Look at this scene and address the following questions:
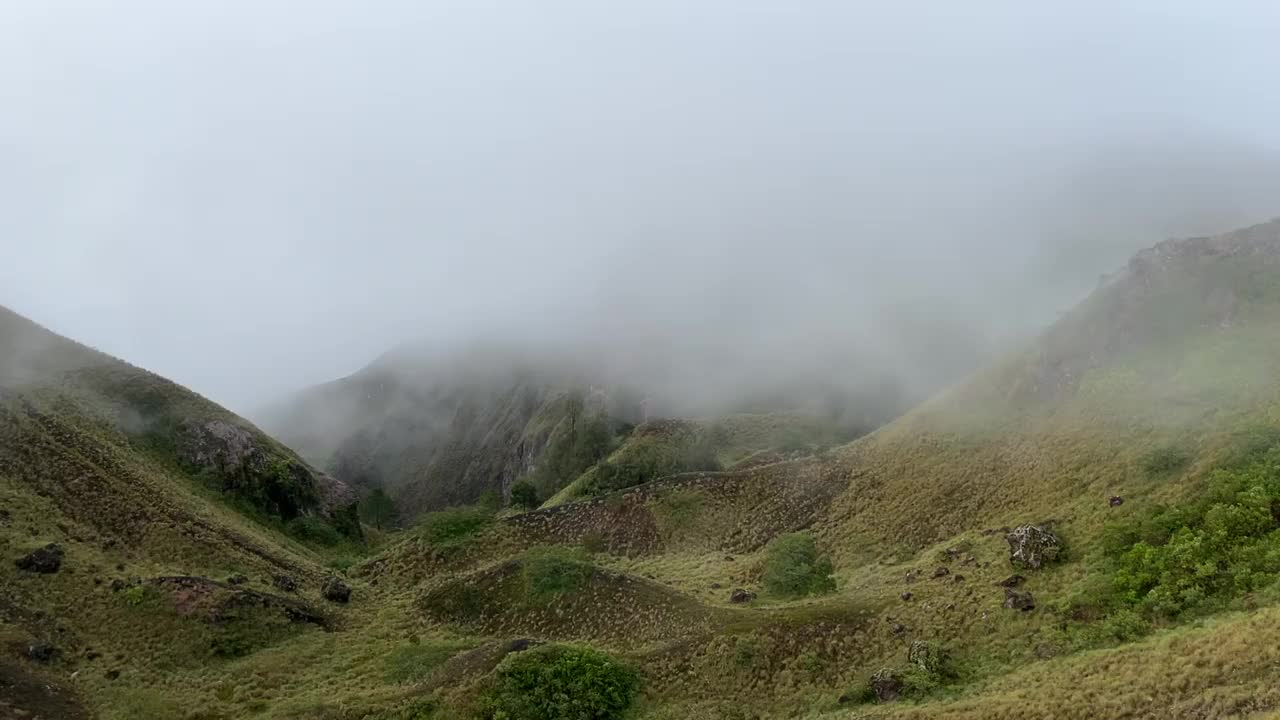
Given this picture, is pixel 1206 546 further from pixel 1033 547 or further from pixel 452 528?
pixel 452 528

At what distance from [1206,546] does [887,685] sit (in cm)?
1536

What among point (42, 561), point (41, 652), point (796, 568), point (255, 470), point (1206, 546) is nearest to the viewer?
point (1206, 546)

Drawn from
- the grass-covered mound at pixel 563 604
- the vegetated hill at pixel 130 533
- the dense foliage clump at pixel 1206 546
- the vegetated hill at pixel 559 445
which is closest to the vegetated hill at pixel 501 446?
the vegetated hill at pixel 559 445

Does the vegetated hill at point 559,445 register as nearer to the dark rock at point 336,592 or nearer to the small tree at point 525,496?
the small tree at point 525,496

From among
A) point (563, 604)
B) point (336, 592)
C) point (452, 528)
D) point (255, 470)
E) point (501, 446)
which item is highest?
point (255, 470)

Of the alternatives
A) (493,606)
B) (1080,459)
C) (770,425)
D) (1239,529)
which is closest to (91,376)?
(493,606)

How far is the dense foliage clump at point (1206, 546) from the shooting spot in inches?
1185

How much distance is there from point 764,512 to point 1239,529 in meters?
34.5

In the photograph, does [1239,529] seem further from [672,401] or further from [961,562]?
[672,401]

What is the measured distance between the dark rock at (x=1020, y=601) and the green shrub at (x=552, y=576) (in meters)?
25.7

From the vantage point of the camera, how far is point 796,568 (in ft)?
157

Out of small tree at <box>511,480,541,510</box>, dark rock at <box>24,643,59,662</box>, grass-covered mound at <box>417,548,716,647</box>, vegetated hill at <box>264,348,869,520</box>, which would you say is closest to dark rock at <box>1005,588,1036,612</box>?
grass-covered mound at <box>417,548,716,647</box>

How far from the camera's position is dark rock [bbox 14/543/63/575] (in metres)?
45.8

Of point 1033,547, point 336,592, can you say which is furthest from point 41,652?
point 1033,547
